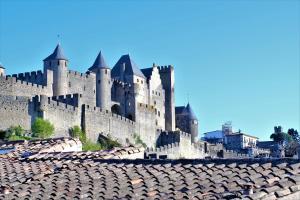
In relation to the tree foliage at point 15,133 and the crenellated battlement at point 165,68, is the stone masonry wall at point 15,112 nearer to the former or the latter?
the tree foliage at point 15,133

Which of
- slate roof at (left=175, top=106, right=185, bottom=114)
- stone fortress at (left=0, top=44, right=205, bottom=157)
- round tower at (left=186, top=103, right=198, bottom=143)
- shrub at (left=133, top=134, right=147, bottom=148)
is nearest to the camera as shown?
stone fortress at (left=0, top=44, right=205, bottom=157)

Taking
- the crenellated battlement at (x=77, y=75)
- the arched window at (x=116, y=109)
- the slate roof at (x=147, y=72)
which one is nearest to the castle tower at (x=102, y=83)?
the crenellated battlement at (x=77, y=75)

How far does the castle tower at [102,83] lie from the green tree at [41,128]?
1268 cm

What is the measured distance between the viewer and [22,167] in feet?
37.9

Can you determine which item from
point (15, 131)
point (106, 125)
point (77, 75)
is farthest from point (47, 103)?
point (77, 75)

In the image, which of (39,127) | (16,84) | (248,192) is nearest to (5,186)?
(248,192)

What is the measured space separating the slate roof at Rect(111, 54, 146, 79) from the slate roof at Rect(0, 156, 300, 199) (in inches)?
2269

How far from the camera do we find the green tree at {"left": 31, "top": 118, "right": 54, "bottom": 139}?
4491 centimetres

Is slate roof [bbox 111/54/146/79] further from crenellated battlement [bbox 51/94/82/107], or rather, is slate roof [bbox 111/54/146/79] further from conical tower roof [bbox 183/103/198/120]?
crenellated battlement [bbox 51/94/82/107]

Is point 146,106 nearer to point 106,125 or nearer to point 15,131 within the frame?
point 106,125

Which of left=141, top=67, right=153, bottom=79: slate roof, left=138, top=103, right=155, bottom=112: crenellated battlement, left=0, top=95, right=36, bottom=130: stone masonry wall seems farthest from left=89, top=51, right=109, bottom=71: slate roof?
left=0, top=95, right=36, bottom=130: stone masonry wall

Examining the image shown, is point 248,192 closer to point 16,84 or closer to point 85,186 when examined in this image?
point 85,186

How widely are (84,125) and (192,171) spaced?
42.5 m

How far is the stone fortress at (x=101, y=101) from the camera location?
47406mm
